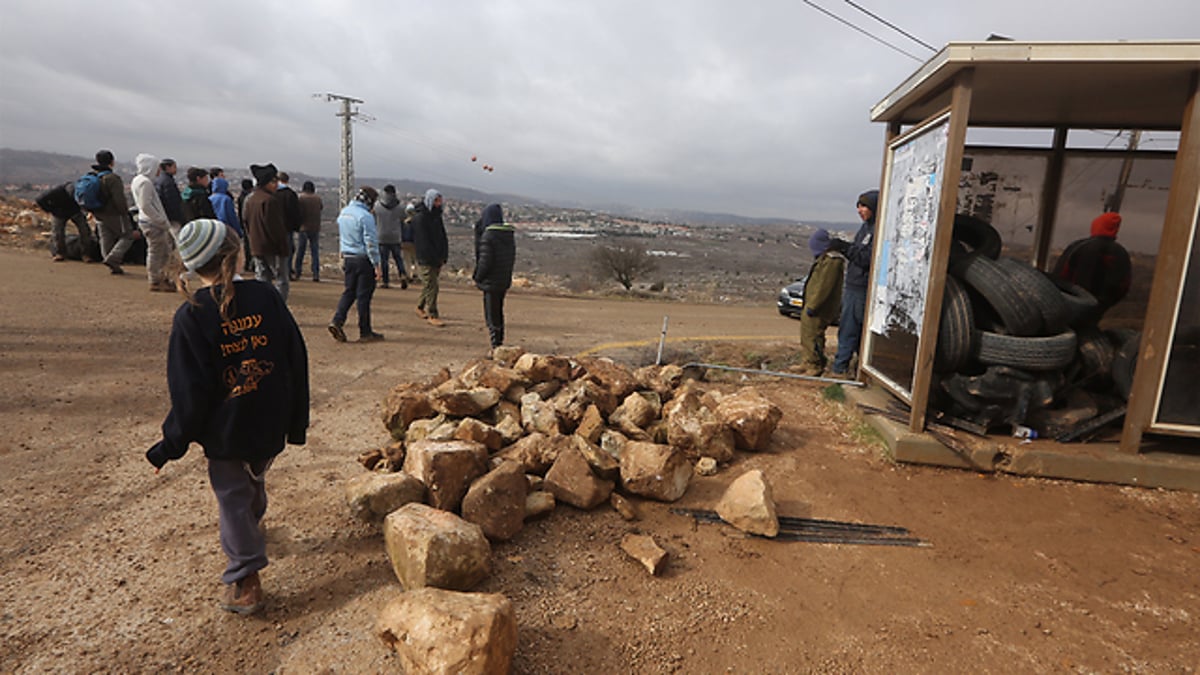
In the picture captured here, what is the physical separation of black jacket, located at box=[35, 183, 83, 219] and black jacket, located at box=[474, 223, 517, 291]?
9504mm

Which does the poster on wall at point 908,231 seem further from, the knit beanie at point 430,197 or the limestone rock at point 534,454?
the knit beanie at point 430,197

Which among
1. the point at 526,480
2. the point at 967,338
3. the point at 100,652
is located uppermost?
the point at 967,338

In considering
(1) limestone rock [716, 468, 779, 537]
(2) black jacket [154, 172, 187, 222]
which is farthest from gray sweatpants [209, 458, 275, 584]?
(2) black jacket [154, 172, 187, 222]

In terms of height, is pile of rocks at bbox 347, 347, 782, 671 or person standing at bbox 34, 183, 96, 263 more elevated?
person standing at bbox 34, 183, 96, 263

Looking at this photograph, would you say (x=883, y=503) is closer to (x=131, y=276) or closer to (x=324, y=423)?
(x=324, y=423)

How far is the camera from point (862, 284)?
7145 millimetres

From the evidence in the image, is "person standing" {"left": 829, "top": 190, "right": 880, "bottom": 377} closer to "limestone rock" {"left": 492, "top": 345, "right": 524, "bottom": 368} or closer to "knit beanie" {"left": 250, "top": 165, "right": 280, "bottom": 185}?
"limestone rock" {"left": 492, "top": 345, "right": 524, "bottom": 368}

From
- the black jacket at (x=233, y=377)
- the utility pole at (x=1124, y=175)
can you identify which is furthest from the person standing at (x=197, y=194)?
the utility pole at (x=1124, y=175)

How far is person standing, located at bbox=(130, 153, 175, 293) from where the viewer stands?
9328 millimetres

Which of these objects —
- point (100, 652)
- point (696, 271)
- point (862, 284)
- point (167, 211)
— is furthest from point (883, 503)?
point (696, 271)

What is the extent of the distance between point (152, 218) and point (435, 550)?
9394 mm

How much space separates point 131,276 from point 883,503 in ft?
43.5

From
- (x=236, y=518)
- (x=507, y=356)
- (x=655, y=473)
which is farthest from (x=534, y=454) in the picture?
(x=236, y=518)

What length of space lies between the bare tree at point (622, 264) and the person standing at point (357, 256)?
1373 cm
